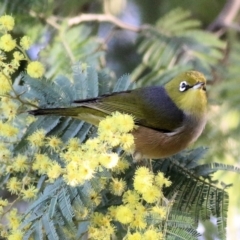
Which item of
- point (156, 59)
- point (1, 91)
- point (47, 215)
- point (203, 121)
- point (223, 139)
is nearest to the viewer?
point (47, 215)

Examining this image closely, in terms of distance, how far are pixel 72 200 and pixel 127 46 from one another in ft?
4.63

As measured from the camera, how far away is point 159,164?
1.50m

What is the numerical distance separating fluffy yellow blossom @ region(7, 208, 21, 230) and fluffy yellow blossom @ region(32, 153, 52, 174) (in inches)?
4.3

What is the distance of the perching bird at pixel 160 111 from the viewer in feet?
4.71

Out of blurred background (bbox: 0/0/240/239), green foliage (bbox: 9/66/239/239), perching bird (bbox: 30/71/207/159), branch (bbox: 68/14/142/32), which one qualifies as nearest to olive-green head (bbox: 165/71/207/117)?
perching bird (bbox: 30/71/207/159)

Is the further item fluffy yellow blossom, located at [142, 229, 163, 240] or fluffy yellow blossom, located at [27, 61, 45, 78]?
fluffy yellow blossom, located at [27, 61, 45, 78]

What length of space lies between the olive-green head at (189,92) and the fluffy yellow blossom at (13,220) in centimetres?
74

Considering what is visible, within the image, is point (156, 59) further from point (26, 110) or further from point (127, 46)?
point (26, 110)

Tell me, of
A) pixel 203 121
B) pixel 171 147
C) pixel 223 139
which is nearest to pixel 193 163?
pixel 171 147

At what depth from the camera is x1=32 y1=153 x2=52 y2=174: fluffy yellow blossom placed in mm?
1141

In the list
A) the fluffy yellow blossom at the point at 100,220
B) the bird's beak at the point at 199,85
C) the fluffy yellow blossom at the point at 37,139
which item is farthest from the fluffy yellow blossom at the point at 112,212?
the bird's beak at the point at 199,85

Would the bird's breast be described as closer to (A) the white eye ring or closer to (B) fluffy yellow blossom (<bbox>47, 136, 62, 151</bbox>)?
(A) the white eye ring

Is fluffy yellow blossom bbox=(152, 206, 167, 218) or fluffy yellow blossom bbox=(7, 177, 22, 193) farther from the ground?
fluffy yellow blossom bbox=(152, 206, 167, 218)

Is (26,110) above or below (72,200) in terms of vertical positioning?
above
